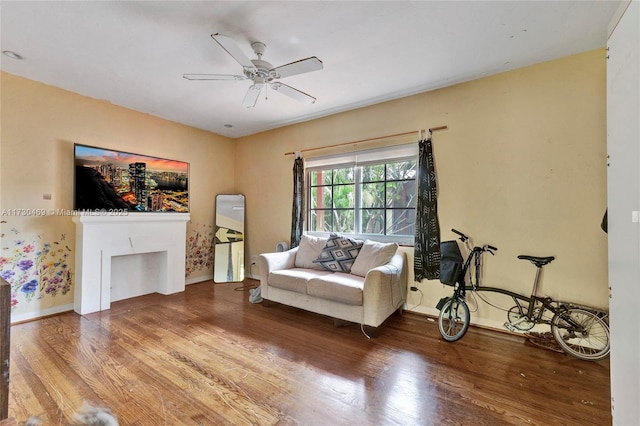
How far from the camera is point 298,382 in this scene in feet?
5.98

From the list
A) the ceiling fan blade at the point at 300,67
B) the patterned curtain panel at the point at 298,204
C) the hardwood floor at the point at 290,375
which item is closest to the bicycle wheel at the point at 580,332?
the hardwood floor at the point at 290,375

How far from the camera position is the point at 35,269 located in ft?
9.59

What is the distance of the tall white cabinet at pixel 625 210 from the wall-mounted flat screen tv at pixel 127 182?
4.49m

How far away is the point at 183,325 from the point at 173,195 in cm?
211

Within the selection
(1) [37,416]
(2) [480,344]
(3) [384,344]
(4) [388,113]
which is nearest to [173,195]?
(1) [37,416]

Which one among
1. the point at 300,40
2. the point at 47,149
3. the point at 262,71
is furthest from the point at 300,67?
the point at 47,149

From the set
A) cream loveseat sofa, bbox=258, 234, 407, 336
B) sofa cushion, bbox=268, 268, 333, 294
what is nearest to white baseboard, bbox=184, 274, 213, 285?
cream loveseat sofa, bbox=258, 234, 407, 336

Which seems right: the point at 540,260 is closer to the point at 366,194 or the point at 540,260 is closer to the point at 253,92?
the point at 366,194

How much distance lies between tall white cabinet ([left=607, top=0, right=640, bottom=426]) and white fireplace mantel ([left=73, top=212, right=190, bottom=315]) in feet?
14.0

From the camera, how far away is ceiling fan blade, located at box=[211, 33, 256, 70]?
5.76 feet

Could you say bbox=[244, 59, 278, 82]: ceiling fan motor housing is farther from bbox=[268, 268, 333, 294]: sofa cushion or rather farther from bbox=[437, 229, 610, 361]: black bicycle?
bbox=[437, 229, 610, 361]: black bicycle

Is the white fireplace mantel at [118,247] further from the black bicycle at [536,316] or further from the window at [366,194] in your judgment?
the black bicycle at [536,316]

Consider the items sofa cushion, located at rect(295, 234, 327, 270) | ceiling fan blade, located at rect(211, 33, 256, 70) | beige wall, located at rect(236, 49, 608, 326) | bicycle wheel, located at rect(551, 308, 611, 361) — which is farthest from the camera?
sofa cushion, located at rect(295, 234, 327, 270)

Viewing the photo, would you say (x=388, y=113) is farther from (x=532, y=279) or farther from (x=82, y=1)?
(x=82, y=1)
